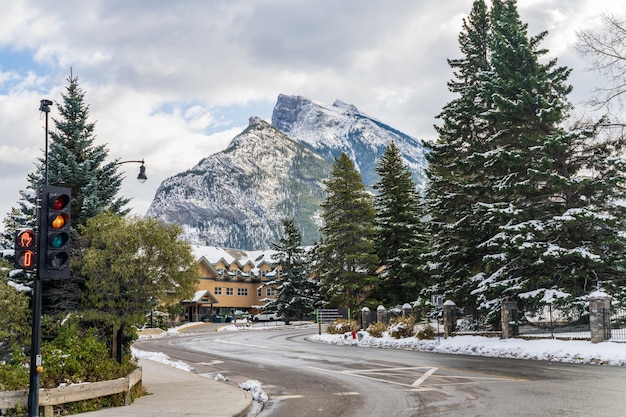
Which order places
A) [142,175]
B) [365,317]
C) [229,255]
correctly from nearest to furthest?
[142,175] < [365,317] < [229,255]

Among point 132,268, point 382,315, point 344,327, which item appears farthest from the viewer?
point 344,327

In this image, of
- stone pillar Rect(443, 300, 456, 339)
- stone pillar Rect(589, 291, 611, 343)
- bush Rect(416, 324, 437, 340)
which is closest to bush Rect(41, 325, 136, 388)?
stone pillar Rect(589, 291, 611, 343)

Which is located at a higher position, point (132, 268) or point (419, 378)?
point (132, 268)

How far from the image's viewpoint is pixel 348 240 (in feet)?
162

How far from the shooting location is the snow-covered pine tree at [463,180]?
33.5 meters

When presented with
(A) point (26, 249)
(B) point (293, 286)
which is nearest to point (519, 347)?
(A) point (26, 249)

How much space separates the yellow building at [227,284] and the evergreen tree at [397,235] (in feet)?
125

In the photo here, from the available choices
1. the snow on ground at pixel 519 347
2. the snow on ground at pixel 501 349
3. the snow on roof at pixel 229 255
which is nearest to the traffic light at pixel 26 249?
the snow on ground at pixel 501 349

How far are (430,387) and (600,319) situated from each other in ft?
38.4

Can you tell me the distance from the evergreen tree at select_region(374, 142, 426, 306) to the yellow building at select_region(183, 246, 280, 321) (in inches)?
1505

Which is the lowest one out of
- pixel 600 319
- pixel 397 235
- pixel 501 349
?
pixel 501 349

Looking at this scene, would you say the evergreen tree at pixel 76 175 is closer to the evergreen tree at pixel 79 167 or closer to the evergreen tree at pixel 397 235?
the evergreen tree at pixel 79 167

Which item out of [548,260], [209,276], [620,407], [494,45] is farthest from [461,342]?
[209,276]

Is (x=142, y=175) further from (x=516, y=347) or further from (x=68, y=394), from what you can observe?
(x=516, y=347)
